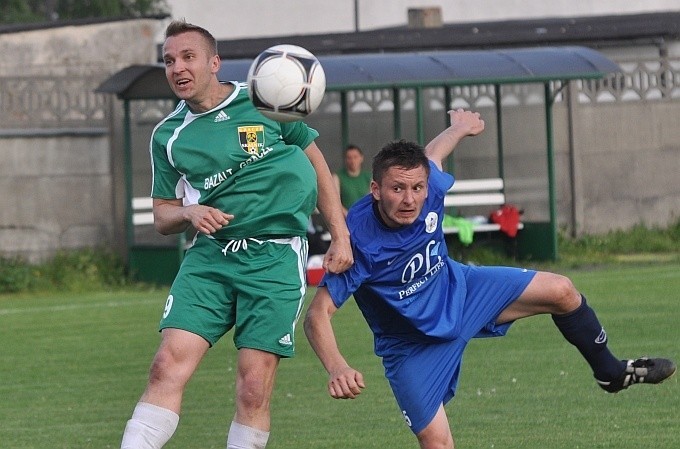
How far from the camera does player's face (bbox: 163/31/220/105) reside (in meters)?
6.88

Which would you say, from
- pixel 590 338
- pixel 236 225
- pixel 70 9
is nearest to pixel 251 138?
pixel 236 225

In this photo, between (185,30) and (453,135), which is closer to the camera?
(185,30)

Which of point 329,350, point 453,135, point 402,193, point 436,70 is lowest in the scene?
point 329,350

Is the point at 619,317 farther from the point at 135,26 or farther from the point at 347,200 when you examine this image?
the point at 135,26

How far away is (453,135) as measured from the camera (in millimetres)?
7625

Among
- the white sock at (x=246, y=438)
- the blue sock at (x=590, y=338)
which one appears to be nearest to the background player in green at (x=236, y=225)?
the white sock at (x=246, y=438)

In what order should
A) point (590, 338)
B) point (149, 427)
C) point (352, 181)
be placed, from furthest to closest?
point (352, 181), point (590, 338), point (149, 427)

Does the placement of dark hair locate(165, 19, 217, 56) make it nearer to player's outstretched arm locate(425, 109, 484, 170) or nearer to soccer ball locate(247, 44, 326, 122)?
soccer ball locate(247, 44, 326, 122)

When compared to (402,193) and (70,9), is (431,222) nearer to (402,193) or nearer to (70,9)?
(402,193)

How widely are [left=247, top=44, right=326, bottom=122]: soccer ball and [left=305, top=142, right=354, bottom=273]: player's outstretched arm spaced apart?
0.36 metres

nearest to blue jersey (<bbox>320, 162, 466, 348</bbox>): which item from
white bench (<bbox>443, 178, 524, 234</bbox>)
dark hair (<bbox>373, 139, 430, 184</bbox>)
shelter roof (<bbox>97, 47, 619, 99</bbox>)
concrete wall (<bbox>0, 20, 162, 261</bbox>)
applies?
dark hair (<bbox>373, 139, 430, 184</bbox>)

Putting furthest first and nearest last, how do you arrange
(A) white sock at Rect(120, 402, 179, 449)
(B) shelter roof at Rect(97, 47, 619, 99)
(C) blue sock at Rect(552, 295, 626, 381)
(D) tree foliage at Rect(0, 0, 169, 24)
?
1. (D) tree foliage at Rect(0, 0, 169, 24)
2. (B) shelter roof at Rect(97, 47, 619, 99)
3. (C) blue sock at Rect(552, 295, 626, 381)
4. (A) white sock at Rect(120, 402, 179, 449)

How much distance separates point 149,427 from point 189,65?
162cm

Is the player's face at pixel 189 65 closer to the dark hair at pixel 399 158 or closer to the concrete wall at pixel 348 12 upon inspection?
the dark hair at pixel 399 158
